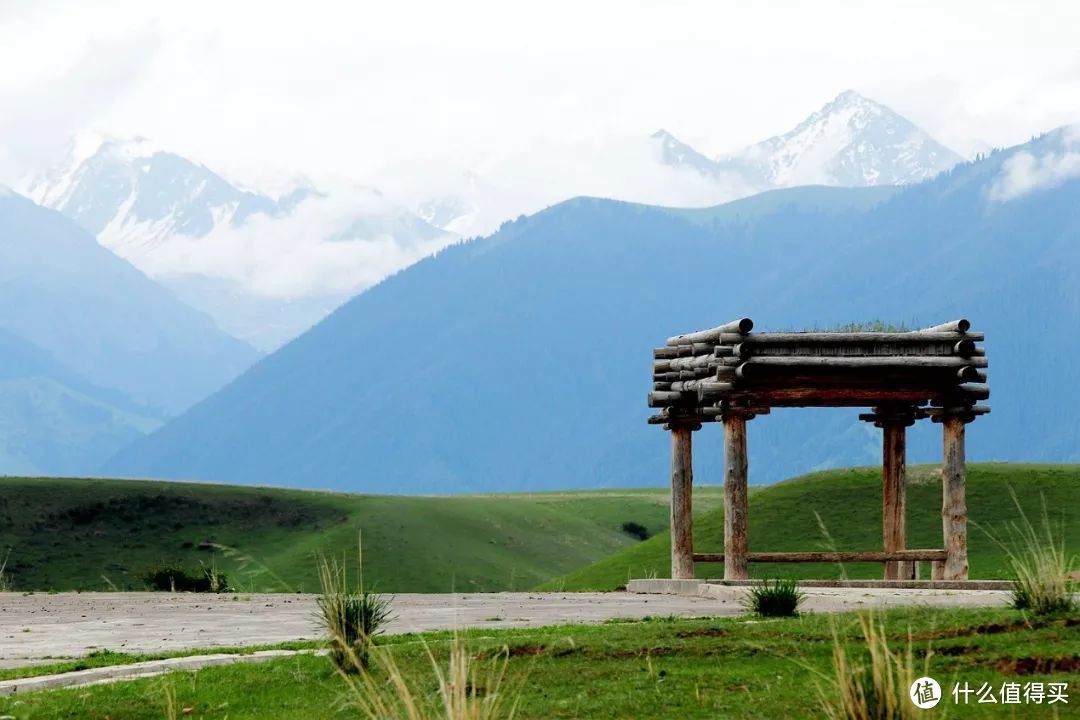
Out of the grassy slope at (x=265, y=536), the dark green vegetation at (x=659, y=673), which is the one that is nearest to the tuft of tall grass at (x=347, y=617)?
the dark green vegetation at (x=659, y=673)

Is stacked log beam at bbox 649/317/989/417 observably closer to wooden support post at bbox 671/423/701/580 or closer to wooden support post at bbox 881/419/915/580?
wooden support post at bbox 671/423/701/580

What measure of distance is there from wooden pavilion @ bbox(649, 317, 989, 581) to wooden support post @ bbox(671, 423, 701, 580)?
0.04 metres

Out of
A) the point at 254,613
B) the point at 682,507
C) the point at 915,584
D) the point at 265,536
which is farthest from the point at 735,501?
the point at 265,536

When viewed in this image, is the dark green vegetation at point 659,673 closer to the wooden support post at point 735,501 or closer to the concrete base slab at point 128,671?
the concrete base slab at point 128,671

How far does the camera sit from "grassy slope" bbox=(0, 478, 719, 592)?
6206cm

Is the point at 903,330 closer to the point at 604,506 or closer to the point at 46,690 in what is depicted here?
the point at 46,690

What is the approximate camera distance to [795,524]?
4741 cm

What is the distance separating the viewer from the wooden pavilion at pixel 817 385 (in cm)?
2831

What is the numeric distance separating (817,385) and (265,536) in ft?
146

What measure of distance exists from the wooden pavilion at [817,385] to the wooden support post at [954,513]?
2 cm

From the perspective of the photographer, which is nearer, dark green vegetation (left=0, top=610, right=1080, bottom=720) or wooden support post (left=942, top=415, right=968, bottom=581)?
dark green vegetation (left=0, top=610, right=1080, bottom=720)

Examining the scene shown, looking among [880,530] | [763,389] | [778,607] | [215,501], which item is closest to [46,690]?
[778,607]

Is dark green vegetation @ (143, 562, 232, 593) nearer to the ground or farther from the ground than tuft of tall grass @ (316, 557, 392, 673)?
farther from the ground

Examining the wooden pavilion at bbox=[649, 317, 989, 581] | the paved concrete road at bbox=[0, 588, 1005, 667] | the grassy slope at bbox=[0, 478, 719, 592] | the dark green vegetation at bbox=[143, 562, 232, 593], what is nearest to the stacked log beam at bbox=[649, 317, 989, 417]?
the wooden pavilion at bbox=[649, 317, 989, 581]
